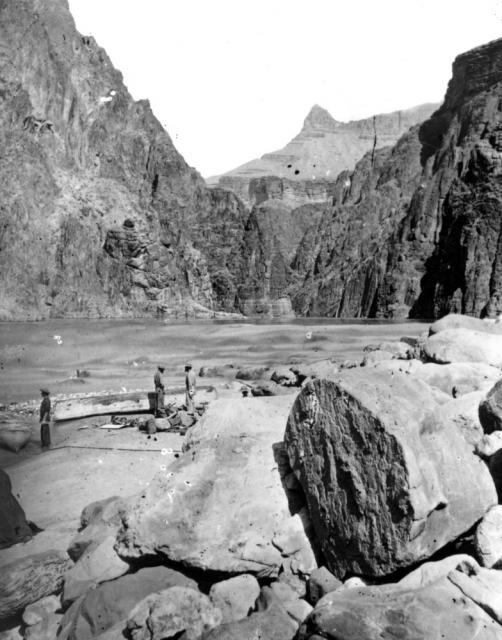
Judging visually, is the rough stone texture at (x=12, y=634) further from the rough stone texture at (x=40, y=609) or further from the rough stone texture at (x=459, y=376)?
the rough stone texture at (x=459, y=376)

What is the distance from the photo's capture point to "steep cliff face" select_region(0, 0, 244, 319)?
238 feet

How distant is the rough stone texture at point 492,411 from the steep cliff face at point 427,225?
174ft

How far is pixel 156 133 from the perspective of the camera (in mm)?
133375

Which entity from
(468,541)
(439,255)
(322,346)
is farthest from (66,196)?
(468,541)

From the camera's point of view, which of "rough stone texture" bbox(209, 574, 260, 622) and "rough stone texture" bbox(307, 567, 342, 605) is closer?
"rough stone texture" bbox(307, 567, 342, 605)

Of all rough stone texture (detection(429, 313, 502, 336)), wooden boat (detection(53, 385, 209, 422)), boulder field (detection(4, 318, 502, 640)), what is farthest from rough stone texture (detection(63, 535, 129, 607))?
wooden boat (detection(53, 385, 209, 422))

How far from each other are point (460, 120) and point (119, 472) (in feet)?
340

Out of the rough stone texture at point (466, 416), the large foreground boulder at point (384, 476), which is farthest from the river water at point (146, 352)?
the large foreground boulder at point (384, 476)

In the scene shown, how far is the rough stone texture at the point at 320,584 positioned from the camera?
4.75 metres

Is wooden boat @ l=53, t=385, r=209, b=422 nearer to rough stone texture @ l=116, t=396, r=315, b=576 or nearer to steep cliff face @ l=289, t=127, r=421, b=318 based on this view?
rough stone texture @ l=116, t=396, r=315, b=576

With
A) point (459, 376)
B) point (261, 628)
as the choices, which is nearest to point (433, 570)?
point (261, 628)

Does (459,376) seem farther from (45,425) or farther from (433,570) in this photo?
(45,425)

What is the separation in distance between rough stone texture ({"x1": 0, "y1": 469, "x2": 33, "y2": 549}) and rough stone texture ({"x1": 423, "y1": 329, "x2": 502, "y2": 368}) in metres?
6.33

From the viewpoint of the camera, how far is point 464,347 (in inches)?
345
